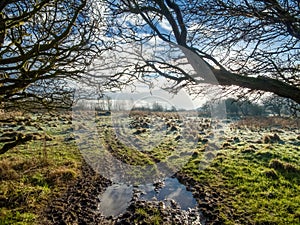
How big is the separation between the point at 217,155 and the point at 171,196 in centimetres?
505

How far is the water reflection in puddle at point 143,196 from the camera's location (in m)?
6.15

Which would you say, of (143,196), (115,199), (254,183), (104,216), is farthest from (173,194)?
(254,183)

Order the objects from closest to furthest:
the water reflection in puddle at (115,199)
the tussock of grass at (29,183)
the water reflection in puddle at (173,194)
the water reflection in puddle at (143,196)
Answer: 1. the tussock of grass at (29,183)
2. the water reflection in puddle at (115,199)
3. the water reflection in puddle at (143,196)
4. the water reflection in puddle at (173,194)

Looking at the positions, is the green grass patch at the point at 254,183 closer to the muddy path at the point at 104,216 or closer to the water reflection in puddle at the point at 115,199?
the muddy path at the point at 104,216

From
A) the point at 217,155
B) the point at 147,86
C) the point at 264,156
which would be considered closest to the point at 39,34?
the point at 147,86

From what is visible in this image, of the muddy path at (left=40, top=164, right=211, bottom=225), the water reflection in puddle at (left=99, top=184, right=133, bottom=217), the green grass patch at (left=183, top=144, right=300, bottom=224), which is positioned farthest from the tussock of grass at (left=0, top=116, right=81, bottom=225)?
the green grass patch at (left=183, top=144, right=300, bottom=224)

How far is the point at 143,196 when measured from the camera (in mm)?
6887

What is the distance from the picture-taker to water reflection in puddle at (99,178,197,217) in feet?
20.2

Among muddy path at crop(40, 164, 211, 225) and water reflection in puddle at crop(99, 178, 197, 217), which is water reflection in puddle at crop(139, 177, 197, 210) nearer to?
water reflection in puddle at crop(99, 178, 197, 217)

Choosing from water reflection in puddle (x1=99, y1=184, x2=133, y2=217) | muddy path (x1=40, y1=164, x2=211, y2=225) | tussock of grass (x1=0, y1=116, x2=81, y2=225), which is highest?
tussock of grass (x1=0, y1=116, x2=81, y2=225)

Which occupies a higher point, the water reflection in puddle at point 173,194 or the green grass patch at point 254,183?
the green grass patch at point 254,183

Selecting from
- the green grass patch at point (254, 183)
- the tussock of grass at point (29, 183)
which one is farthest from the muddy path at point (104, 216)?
the green grass patch at point (254, 183)

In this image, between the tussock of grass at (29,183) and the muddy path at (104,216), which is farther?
the muddy path at (104,216)

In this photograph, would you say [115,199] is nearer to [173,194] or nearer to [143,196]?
[143,196]
